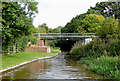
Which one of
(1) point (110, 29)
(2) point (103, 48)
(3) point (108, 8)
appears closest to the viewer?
(2) point (103, 48)

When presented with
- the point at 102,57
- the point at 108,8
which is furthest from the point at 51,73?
the point at 108,8

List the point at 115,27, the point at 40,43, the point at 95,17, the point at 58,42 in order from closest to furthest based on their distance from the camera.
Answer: the point at 115,27 < the point at 40,43 < the point at 95,17 < the point at 58,42

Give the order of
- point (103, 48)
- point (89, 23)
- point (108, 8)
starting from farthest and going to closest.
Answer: point (108, 8) < point (89, 23) < point (103, 48)

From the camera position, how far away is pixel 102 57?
1423 centimetres

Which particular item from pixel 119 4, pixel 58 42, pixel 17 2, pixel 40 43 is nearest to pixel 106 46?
pixel 17 2

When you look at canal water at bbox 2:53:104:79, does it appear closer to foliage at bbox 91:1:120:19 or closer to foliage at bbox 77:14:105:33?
foliage at bbox 77:14:105:33

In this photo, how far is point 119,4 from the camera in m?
54.1

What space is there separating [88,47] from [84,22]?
28089 mm

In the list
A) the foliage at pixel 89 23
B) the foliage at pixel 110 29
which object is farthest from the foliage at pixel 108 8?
the foliage at pixel 110 29

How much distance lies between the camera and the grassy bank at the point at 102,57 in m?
10.8

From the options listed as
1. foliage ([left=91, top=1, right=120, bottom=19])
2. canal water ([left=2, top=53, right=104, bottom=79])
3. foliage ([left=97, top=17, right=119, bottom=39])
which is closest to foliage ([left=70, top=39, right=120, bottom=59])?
foliage ([left=97, top=17, right=119, bottom=39])

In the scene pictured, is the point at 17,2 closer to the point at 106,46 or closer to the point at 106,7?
the point at 106,46

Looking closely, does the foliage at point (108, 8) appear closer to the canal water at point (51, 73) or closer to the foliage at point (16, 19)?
the foliage at point (16, 19)

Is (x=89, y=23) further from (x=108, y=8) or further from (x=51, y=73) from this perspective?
(x=51, y=73)
